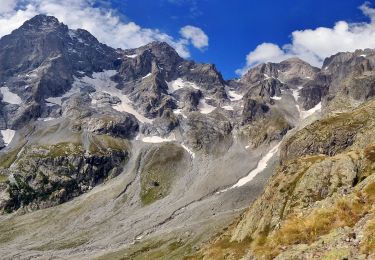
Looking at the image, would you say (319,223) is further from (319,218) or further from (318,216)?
(318,216)

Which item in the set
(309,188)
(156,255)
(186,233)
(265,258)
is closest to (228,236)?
(309,188)

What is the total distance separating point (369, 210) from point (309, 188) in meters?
41.1

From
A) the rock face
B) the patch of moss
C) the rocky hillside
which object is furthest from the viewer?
the patch of moss

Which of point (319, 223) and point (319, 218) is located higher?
point (319, 218)

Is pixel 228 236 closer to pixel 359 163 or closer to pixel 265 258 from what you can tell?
pixel 359 163

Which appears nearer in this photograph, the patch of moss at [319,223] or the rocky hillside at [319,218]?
the rocky hillside at [319,218]

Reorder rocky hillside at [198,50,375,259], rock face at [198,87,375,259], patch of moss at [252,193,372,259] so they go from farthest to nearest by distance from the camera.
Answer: patch of moss at [252,193,372,259], rock face at [198,87,375,259], rocky hillside at [198,50,375,259]

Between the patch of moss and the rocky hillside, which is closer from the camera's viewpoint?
the rocky hillside

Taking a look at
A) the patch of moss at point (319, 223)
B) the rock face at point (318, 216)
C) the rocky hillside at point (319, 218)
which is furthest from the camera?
the patch of moss at point (319, 223)

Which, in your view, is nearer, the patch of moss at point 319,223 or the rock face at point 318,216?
the rock face at point 318,216

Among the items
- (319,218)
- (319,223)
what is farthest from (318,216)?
(319,223)

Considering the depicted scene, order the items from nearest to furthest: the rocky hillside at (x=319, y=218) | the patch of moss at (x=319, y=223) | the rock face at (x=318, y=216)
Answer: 1. the rocky hillside at (x=319, y=218)
2. the rock face at (x=318, y=216)
3. the patch of moss at (x=319, y=223)

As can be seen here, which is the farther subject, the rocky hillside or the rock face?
the rock face

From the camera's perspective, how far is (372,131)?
185 metres
